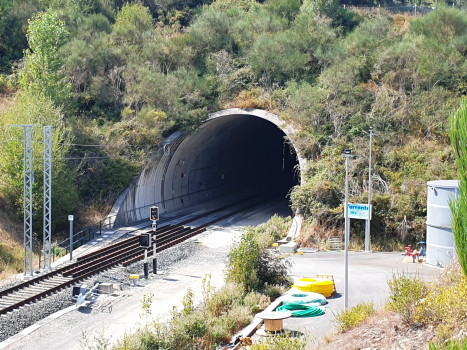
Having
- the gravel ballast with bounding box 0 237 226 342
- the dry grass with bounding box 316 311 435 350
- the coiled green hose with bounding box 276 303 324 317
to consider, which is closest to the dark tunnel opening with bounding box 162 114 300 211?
the gravel ballast with bounding box 0 237 226 342

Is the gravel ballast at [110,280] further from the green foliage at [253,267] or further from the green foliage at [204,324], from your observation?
the green foliage at [253,267]

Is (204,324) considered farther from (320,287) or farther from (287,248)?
(287,248)

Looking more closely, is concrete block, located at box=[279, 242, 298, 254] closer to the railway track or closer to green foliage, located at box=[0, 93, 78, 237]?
the railway track

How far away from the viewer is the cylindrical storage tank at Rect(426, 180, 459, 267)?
771 inches

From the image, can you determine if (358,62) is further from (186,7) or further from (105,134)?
(186,7)

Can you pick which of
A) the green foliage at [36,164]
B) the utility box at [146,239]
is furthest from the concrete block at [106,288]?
the green foliage at [36,164]

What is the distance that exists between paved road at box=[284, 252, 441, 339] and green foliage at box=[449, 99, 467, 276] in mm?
7677

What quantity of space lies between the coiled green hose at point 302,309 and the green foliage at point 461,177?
931 centimetres

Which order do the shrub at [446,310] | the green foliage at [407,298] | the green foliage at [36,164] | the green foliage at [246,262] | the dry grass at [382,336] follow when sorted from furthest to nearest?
the green foliage at [36,164]
the green foliage at [246,262]
the green foliage at [407,298]
the dry grass at [382,336]
the shrub at [446,310]

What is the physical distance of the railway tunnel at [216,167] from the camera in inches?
1250

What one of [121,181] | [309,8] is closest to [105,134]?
[121,181]

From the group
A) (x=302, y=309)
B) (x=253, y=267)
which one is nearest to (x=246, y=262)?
(x=253, y=267)

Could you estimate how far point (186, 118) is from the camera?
107 feet

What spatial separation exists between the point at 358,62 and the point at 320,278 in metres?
18.8
